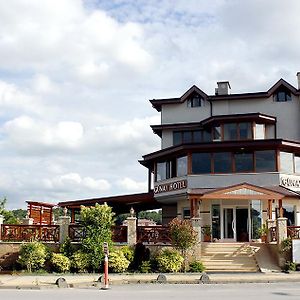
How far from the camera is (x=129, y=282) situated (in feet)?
64.3

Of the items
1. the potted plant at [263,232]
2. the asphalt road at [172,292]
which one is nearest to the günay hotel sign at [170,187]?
the potted plant at [263,232]

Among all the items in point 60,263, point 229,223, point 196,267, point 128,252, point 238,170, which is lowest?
point 196,267

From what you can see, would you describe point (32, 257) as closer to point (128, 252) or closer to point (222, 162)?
point (128, 252)

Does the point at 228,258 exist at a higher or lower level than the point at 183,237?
lower

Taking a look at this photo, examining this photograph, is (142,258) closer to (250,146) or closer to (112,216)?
(112,216)

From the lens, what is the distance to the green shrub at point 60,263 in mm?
22667

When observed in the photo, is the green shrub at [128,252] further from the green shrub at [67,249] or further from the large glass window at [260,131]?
the large glass window at [260,131]

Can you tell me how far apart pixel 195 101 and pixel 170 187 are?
929 cm

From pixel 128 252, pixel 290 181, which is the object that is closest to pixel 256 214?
pixel 290 181

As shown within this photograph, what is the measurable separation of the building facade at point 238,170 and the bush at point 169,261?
5.31 metres

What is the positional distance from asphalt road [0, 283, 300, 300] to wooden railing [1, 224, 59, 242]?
8.03 m

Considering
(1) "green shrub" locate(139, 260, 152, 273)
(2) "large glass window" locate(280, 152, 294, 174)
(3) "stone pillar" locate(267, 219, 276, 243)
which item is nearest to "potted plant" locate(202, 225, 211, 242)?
(3) "stone pillar" locate(267, 219, 276, 243)

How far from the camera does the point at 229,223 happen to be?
31703 millimetres

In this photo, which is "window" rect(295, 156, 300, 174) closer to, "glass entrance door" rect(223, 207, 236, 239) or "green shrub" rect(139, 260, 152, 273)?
"glass entrance door" rect(223, 207, 236, 239)
